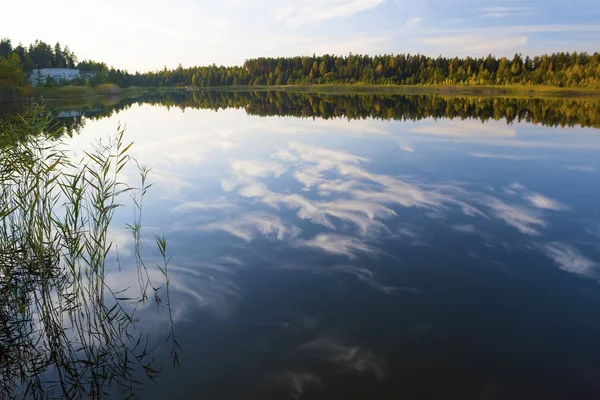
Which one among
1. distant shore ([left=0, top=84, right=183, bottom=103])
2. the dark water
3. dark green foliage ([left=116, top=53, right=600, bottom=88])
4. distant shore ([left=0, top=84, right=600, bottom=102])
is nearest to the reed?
the dark water

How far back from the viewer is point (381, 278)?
9.03 metres

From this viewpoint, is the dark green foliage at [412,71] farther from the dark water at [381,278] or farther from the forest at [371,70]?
the dark water at [381,278]

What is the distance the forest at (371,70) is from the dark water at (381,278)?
2743 inches

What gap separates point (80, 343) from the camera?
6910mm

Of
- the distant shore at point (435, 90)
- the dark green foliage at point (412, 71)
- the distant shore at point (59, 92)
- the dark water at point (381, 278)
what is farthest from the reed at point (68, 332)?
the dark green foliage at point (412, 71)

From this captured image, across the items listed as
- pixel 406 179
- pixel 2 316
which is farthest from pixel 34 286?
pixel 406 179

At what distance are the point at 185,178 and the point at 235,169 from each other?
Result: 9.16ft

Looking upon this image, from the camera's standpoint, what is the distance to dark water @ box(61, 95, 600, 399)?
604 centimetres

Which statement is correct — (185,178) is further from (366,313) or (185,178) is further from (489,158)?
(489,158)

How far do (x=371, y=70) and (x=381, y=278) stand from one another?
159736 mm

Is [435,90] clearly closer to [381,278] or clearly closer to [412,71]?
[412,71]

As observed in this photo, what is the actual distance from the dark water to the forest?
229 ft

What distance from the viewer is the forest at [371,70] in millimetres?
98000

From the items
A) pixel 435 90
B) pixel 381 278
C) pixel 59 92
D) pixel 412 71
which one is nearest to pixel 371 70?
pixel 412 71
